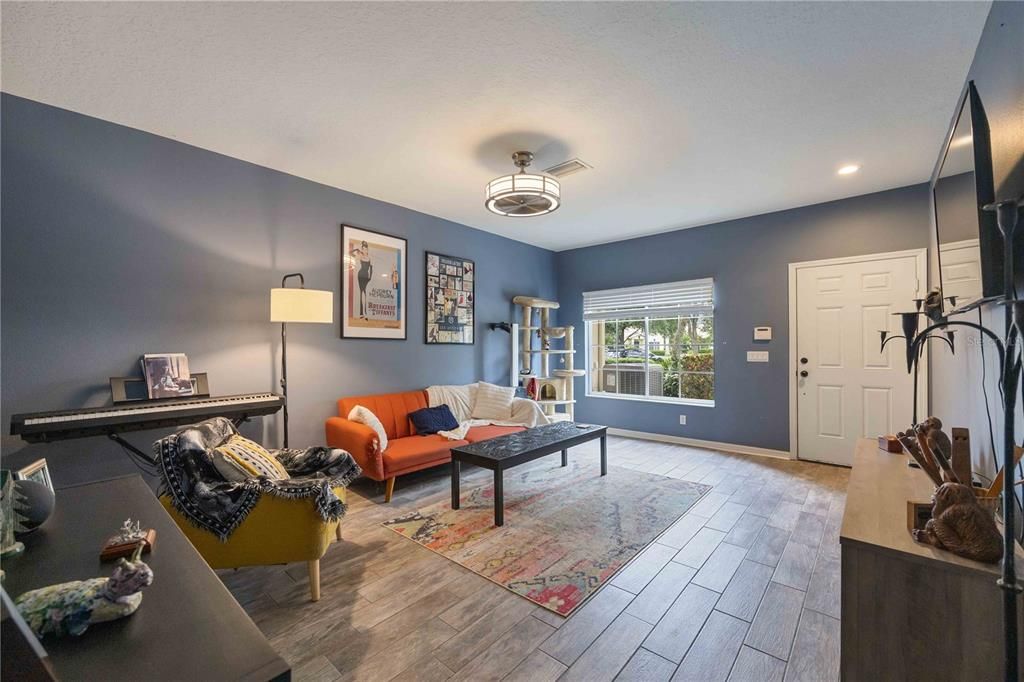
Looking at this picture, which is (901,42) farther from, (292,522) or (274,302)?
(274,302)

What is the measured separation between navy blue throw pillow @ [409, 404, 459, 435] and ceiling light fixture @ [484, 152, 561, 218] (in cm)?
204

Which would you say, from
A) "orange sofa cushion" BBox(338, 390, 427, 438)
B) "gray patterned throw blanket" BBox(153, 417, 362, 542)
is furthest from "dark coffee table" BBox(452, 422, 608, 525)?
"gray patterned throw blanket" BBox(153, 417, 362, 542)

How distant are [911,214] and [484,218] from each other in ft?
13.4

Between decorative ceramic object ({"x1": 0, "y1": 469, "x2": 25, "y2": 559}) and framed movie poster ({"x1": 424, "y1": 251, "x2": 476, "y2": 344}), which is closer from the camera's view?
decorative ceramic object ({"x1": 0, "y1": 469, "x2": 25, "y2": 559})

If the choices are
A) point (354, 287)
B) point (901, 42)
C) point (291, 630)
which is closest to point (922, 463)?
point (901, 42)

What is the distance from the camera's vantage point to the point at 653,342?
5574 millimetres

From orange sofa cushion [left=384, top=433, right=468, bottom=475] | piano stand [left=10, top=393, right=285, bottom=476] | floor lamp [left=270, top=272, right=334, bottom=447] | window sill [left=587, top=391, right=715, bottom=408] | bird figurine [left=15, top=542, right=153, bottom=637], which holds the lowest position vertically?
orange sofa cushion [left=384, top=433, right=468, bottom=475]

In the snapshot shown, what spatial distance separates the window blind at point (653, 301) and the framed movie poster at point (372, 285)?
9.25 ft

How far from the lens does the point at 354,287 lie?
3.98 meters

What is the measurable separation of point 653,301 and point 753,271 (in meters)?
1.16

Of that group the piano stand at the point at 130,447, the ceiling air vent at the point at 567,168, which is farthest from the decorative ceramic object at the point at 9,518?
the ceiling air vent at the point at 567,168

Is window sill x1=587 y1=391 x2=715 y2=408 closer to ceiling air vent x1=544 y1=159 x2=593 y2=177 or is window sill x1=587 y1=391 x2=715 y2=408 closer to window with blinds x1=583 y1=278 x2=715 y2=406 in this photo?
window with blinds x1=583 y1=278 x2=715 y2=406

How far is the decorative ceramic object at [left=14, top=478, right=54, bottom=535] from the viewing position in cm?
117

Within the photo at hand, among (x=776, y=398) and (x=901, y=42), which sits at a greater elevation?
(x=901, y=42)
